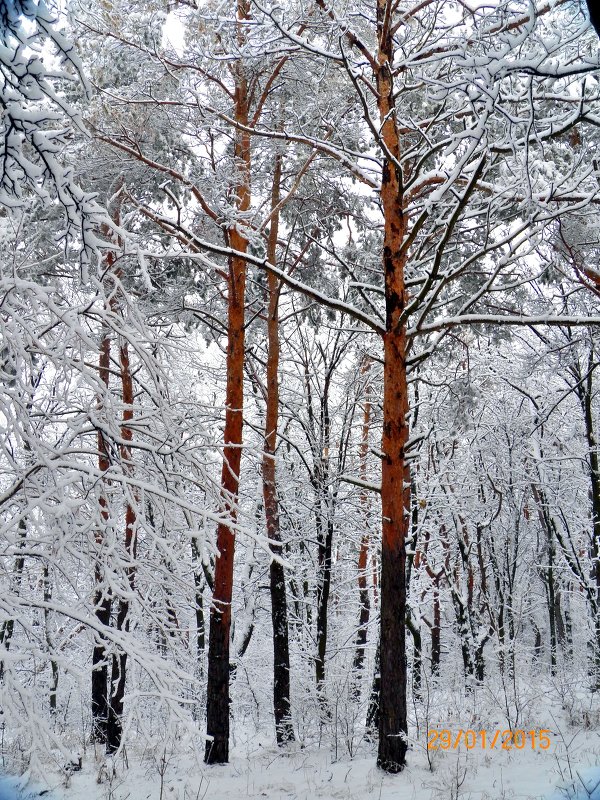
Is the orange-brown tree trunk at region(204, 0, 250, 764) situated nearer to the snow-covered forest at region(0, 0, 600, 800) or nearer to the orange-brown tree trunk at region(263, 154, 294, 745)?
the snow-covered forest at region(0, 0, 600, 800)

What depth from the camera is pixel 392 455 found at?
6.05 m

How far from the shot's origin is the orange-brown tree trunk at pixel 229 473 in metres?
7.61

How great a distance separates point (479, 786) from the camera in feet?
17.8

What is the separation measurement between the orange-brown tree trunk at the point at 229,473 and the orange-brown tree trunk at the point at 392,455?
194 centimetres

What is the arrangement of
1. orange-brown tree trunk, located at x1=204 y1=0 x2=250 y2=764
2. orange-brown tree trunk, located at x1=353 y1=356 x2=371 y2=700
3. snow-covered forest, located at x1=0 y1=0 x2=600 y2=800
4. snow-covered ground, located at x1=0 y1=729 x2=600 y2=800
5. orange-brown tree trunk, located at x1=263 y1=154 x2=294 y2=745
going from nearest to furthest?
snow-covered forest, located at x1=0 y1=0 x2=600 y2=800 → snow-covered ground, located at x1=0 y1=729 x2=600 y2=800 → orange-brown tree trunk, located at x1=204 y1=0 x2=250 y2=764 → orange-brown tree trunk, located at x1=263 y1=154 x2=294 y2=745 → orange-brown tree trunk, located at x1=353 y1=356 x2=371 y2=700

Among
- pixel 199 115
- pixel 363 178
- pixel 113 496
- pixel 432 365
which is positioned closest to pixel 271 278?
pixel 199 115

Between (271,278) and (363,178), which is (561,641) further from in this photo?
(363,178)

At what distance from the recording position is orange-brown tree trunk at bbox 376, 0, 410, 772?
566 cm

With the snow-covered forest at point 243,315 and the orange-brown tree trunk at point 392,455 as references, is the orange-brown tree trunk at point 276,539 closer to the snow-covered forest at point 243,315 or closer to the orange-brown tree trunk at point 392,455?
the snow-covered forest at point 243,315
